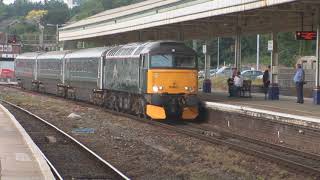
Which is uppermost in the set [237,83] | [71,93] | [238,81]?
[238,81]

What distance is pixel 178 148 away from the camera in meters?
17.1

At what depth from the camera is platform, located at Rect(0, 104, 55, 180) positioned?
11.0 meters

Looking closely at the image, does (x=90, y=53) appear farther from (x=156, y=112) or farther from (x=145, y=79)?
(x=156, y=112)

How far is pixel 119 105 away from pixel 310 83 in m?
18.1

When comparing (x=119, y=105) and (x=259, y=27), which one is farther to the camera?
(x=259, y=27)

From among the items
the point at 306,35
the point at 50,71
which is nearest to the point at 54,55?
the point at 50,71

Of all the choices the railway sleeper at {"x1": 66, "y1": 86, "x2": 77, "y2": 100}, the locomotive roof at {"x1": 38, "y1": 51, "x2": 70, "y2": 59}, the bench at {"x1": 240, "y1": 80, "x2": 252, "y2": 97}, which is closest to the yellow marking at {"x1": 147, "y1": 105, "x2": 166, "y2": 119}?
the bench at {"x1": 240, "y1": 80, "x2": 252, "y2": 97}

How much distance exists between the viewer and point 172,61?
960 inches

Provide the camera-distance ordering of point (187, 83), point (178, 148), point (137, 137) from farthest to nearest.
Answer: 1. point (187, 83)
2. point (137, 137)
3. point (178, 148)

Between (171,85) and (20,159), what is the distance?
11667 millimetres

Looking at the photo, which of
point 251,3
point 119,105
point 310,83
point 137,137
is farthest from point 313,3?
point 310,83

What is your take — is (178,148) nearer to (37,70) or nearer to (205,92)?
(205,92)

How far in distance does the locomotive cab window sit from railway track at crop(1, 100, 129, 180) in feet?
15.5

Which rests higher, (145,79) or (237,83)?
(145,79)
